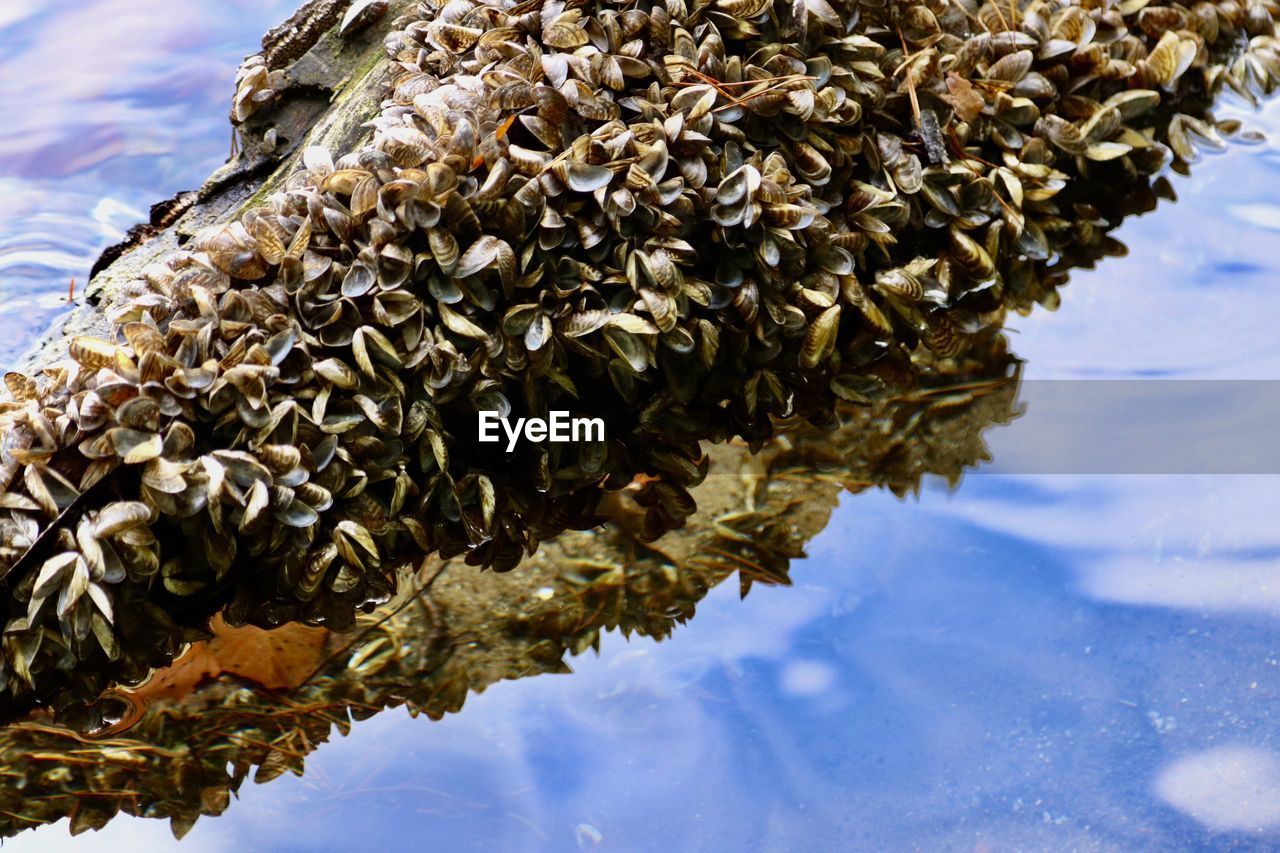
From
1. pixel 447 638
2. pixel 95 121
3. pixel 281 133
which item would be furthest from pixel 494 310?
pixel 95 121

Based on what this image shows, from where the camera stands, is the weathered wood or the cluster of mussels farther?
Result: the weathered wood

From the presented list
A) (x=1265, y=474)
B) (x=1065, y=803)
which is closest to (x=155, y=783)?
(x=1065, y=803)

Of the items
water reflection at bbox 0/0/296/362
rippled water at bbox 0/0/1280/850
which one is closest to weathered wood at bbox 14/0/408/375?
water reflection at bbox 0/0/296/362

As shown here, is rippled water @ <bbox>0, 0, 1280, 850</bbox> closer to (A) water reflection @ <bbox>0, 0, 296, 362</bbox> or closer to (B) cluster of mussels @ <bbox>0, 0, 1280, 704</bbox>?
(B) cluster of mussels @ <bbox>0, 0, 1280, 704</bbox>

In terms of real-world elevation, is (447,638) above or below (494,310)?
below

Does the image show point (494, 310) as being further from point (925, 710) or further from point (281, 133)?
point (925, 710)

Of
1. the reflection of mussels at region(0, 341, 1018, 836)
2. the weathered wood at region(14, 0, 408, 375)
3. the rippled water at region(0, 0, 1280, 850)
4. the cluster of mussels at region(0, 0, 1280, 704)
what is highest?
the weathered wood at region(14, 0, 408, 375)

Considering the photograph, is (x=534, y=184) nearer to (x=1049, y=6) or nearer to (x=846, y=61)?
(x=846, y=61)
